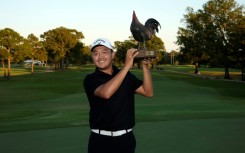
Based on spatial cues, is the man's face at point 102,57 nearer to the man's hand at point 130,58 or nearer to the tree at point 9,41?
the man's hand at point 130,58

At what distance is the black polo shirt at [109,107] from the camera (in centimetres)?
379

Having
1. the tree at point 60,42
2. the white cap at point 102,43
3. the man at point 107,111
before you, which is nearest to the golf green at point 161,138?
the man at point 107,111

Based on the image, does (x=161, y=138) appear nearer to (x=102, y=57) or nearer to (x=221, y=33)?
(x=102, y=57)

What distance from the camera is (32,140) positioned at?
869 cm

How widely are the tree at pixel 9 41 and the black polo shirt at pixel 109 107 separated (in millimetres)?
55414

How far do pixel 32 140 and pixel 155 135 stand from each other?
129 inches

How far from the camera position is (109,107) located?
3.79 metres

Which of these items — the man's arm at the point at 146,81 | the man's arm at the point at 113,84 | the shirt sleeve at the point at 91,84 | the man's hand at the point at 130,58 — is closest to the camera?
the man's arm at the point at 113,84

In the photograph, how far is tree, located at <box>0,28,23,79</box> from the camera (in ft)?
183

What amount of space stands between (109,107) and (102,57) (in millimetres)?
591

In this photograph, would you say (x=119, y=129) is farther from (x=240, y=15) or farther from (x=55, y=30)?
(x=55, y=30)

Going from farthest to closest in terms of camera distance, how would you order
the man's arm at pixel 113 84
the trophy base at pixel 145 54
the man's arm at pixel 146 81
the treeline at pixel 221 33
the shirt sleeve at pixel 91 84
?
the treeline at pixel 221 33, the man's arm at pixel 146 81, the trophy base at pixel 145 54, the shirt sleeve at pixel 91 84, the man's arm at pixel 113 84

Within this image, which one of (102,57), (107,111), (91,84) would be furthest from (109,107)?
(102,57)

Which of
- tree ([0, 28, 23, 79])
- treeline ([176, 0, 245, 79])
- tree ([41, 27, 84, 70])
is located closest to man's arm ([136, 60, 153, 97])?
treeline ([176, 0, 245, 79])
